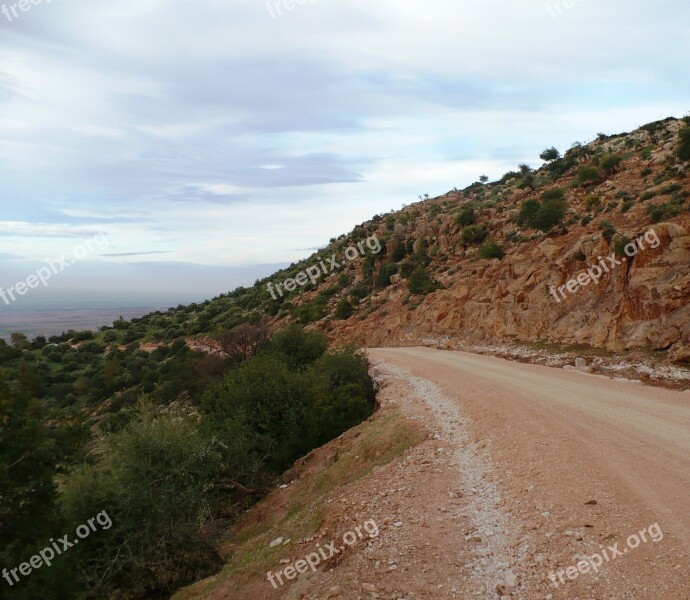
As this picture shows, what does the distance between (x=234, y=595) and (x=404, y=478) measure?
306 centimetres

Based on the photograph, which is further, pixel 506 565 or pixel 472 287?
pixel 472 287

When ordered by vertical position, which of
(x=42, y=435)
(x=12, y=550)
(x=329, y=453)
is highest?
(x=42, y=435)

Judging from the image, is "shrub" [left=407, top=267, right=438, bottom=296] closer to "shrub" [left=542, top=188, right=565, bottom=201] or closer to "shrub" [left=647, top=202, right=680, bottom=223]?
"shrub" [left=542, top=188, right=565, bottom=201]

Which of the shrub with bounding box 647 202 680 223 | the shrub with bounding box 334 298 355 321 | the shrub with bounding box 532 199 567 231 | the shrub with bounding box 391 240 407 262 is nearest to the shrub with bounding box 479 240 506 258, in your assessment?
the shrub with bounding box 532 199 567 231

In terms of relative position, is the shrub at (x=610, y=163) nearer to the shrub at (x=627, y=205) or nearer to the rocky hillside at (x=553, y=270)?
the rocky hillside at (x=553, y=270)

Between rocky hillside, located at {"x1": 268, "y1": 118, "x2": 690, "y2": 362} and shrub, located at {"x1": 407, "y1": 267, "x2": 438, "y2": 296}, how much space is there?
0.12 meters

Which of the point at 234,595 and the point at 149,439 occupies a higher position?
the point at 149,439

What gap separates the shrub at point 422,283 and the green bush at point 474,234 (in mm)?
4688

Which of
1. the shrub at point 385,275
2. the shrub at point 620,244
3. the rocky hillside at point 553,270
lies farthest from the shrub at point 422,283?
the shrub at point 620,244

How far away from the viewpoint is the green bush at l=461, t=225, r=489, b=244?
32.7 metres

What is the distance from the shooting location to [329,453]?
1118 cm

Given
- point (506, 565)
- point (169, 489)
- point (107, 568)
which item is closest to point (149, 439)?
point (169, 489)

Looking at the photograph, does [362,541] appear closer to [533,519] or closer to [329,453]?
[533,519]

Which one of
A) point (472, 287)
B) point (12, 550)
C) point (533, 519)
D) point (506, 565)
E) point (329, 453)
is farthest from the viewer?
point (472, 287)
